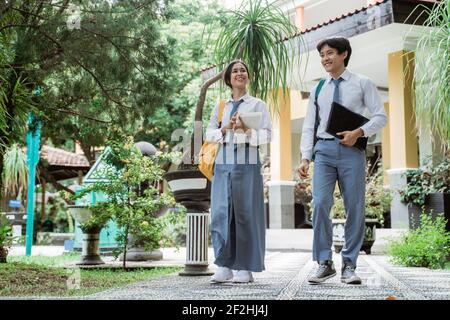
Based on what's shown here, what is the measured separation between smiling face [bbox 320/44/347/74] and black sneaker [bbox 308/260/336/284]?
1.16m

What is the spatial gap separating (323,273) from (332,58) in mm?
1281

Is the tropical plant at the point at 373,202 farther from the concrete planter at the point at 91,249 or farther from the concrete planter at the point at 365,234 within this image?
the concrete planter at the point at 91,249

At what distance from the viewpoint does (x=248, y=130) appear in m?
3.60

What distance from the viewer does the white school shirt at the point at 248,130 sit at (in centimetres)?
359

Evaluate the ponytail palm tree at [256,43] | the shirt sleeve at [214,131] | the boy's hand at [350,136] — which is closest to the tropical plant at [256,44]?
the ponytail palm tree at [256,43]

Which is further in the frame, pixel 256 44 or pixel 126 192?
pixel 126 192

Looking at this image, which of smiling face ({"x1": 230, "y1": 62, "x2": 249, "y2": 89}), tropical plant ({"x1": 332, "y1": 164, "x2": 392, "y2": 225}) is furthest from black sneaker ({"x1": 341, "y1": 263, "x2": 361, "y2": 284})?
tropical plant ({"x1": 332, "y1": 164, "x2": 392, "y2": 225})

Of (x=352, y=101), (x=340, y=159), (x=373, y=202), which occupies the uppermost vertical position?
(x=352, y=101)

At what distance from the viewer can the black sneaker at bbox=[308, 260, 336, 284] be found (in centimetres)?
334

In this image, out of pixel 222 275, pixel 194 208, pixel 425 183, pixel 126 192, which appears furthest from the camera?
pixel 425 183

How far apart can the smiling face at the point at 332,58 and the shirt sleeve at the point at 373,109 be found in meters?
0.19

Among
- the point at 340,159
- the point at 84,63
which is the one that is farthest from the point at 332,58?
the point at 84,63

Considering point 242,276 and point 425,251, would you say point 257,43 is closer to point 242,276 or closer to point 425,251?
point 242,276

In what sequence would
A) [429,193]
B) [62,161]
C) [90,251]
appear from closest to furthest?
[90,251] → [429,193] → [62,161]
